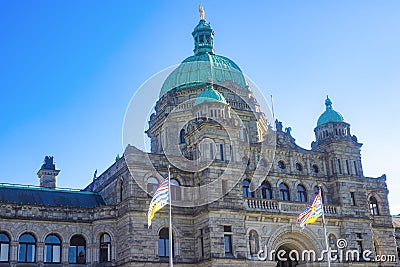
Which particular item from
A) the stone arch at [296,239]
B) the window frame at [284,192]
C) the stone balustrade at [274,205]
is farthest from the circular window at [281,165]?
the stone arch at [296,239]

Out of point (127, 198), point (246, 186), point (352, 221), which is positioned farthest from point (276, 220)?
point (127, 198)

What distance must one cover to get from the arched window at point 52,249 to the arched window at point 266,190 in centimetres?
1638

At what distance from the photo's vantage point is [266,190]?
4594cm

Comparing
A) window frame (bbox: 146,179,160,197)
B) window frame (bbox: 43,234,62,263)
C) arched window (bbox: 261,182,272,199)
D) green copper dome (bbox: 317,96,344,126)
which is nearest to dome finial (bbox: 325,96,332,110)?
green copper dome (bbox: 317,96,344,126)

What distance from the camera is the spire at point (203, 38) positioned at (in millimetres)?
59906

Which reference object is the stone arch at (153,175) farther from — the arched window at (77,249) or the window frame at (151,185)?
the arched window at (77,249)

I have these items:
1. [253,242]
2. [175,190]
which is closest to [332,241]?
[253,242]

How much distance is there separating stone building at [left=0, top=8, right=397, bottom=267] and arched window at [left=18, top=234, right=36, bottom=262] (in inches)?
2.8

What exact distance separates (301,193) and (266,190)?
3413mm

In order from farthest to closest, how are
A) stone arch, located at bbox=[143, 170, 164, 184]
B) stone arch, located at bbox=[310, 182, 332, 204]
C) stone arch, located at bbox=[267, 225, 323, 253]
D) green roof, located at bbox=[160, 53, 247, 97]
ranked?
green roof, located at bbox=[160, 53, 247, 97] → stone arch, located at bbox=[310, 182, 332, 204] → stone arch, located at bbox=[267, 225, 323, 253] → stone arch, located at bbox=[143, 170, 164, 184]

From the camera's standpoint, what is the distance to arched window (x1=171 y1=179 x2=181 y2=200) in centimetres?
4297

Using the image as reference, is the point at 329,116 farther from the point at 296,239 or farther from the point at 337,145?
the point at 296,239

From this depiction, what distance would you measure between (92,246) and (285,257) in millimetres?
15814

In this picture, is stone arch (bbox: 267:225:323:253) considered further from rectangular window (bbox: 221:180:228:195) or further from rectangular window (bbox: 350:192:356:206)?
rectangular window (bbox: 350:192:356:206)
